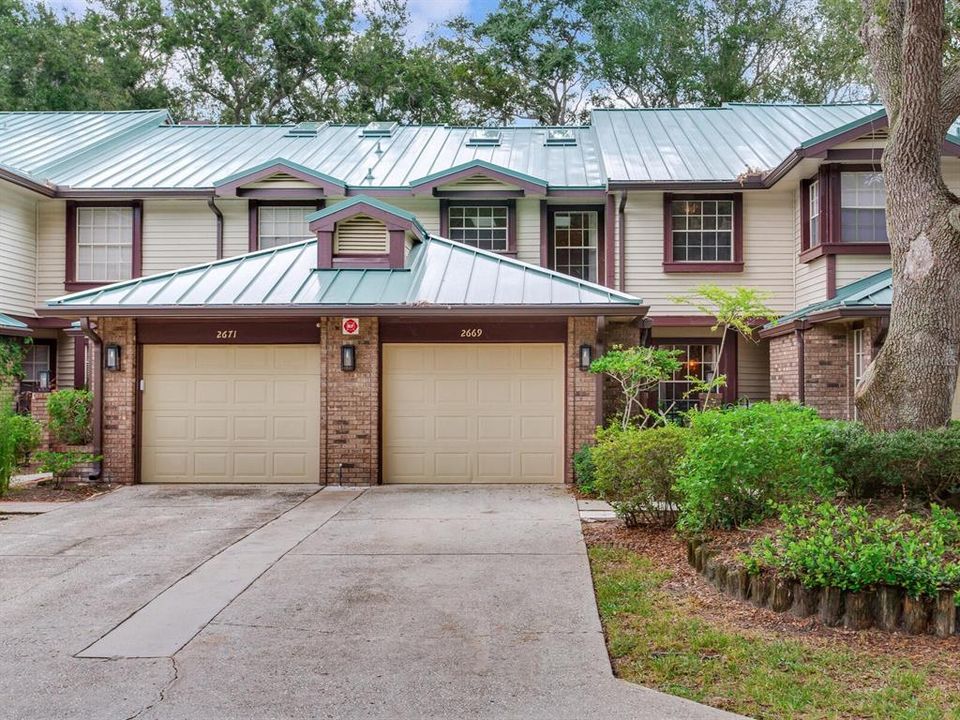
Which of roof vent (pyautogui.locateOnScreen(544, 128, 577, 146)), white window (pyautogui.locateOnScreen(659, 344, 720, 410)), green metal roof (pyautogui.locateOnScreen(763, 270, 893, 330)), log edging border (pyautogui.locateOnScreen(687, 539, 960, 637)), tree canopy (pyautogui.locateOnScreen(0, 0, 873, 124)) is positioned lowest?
log edging border (pyautogui.locateOnScreen(687, 539, 960, 637))

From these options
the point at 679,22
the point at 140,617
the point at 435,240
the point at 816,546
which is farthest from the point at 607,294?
the point at 679,22

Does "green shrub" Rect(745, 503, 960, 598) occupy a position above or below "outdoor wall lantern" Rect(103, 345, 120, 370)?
below

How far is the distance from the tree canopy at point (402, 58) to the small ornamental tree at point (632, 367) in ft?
62.0

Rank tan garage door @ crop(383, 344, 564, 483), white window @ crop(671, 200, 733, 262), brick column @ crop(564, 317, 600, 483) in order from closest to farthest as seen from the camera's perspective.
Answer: brick column @ crop(564, 317, 600, 483), tan garage door @ crop(383, 344, 564, 483), white window @ crop(671, 200, 733, 262)

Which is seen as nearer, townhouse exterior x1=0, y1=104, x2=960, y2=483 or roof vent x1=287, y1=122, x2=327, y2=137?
townhouse exterior x1=0, y1=104, x2=960, y2=483

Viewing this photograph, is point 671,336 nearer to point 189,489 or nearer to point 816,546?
point 189,489

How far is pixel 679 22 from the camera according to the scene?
27.1m

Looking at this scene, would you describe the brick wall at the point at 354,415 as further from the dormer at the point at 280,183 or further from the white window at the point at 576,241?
the white window at the point at 576,241

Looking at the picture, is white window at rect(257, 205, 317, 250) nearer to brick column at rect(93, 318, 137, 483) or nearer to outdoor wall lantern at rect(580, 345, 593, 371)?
brick column at rect(93, 318, 137, 483)

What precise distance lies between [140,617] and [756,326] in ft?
40.4

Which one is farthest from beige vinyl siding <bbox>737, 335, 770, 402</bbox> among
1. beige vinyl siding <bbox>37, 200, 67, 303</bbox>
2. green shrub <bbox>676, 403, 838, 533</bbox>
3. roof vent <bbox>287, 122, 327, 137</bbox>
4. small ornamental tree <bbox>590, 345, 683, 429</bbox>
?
beige vinyl siding <bbox>37, 200, 67, 303</bbox>

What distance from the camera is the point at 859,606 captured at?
15.9 ft

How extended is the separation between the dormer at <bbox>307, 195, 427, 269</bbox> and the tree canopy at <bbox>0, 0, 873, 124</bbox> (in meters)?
16.8

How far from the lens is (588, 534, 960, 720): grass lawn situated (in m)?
3.87
